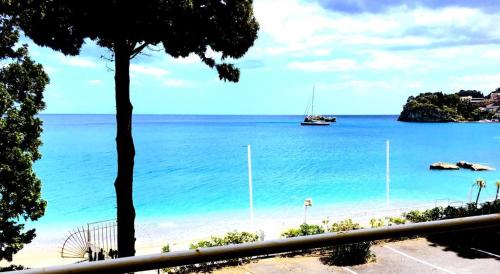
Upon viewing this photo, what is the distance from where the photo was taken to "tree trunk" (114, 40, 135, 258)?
9.76m

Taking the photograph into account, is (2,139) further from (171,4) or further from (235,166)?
(235,166)

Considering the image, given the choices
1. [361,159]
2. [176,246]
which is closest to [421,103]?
[361,159]

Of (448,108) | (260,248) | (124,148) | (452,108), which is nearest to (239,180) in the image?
(124,148)

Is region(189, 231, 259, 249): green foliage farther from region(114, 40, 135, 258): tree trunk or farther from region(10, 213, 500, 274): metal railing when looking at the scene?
region(10, 213, 500, 274): metal railing

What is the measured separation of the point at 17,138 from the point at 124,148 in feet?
7.46

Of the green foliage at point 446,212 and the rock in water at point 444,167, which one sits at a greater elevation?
the green foliage at point 446,212

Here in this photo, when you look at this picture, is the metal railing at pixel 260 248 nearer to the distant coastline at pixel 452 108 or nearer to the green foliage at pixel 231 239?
the green foliage at pixel 231 239

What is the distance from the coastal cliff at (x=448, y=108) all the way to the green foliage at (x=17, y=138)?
562 feet

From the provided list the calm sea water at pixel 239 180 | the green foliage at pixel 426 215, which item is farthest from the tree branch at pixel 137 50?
the calm sea water at pixel 239 180

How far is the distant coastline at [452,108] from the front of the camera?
555 ft

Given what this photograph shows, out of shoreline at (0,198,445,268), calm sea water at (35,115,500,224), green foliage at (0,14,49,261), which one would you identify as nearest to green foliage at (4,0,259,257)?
green foliage at (0,14,49,261)

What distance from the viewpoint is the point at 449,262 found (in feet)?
35.9

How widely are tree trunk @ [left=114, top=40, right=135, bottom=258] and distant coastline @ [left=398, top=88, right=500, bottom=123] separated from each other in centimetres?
17067

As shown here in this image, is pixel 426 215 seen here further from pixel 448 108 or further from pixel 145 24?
pixel 448 108
